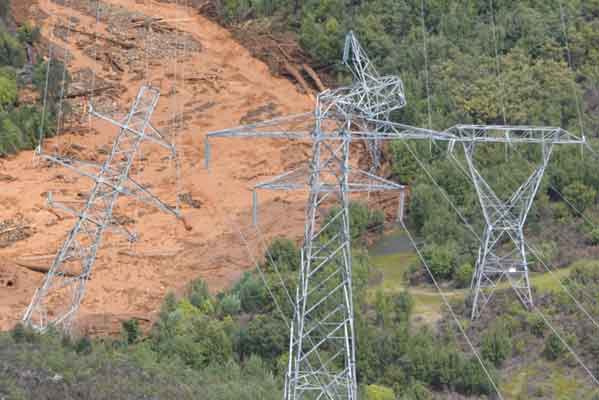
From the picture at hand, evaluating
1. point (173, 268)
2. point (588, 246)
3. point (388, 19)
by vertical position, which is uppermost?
point (388, 19)

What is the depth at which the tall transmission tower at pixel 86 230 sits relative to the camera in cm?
3788

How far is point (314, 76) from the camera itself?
67.2 meters

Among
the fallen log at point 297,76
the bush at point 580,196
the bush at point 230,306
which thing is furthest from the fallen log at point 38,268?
the fallen log at point 297,76

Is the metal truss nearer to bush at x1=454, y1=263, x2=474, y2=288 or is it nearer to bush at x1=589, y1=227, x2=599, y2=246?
bush at x1=454, y1=263, x2=474, y2=288

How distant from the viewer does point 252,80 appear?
2702 inches

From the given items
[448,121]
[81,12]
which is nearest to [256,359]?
[448,121]

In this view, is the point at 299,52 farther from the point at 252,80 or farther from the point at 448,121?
the point at 448,121

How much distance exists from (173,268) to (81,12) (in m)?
28.4

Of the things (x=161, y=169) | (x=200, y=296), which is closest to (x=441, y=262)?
(x=200, y=296)

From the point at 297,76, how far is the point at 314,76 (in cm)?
107

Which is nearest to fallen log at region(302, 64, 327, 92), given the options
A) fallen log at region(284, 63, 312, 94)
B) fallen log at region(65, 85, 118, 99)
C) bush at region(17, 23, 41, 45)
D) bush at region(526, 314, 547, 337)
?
fallen log at region(284, 63, 312, 94)

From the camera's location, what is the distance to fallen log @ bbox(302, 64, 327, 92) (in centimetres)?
6638

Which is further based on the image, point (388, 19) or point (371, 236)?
point (388, 19)

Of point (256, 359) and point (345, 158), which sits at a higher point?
point (345, 158)
